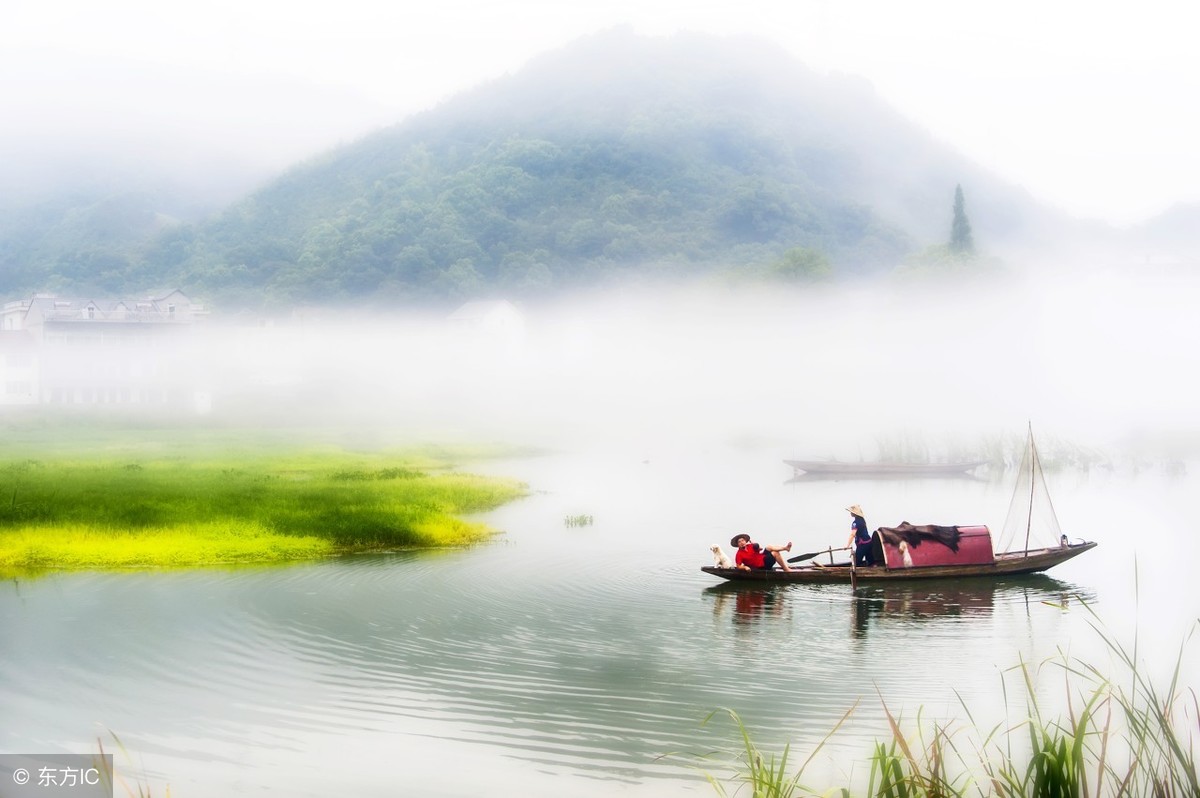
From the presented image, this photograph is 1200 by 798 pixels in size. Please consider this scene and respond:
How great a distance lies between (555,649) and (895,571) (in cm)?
336

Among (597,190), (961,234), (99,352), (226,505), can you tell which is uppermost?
(597,190)

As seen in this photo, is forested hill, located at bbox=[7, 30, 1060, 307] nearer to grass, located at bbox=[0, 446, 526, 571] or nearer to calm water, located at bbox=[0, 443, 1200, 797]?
grass, located at bbox=[0, 446, 526, 571]

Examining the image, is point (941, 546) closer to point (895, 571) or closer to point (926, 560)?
point (926, 560)

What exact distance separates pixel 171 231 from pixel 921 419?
973cm

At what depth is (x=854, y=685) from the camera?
6570 millimetres

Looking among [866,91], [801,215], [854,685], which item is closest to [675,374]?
[801,215]

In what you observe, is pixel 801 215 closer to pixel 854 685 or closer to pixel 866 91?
pixel 866 91

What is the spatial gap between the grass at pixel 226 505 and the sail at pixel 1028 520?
534cm

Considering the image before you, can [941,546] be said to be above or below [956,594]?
above

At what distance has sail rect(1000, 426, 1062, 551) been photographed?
9.98 m

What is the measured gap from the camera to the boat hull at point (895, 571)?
9156mm

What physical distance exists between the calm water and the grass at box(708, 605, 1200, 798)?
32cm

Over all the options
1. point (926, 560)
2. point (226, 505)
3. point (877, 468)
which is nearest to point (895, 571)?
point (926, 560)

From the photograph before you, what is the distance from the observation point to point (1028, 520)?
9.73 metres
